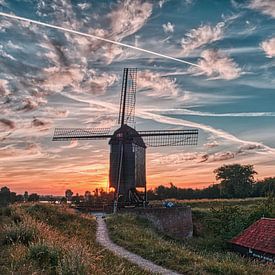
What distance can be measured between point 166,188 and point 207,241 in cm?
5692

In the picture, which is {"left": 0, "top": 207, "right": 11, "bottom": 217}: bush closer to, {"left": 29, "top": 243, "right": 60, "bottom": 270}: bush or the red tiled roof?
{"left": 29, "top": 243, "right": 60, "bottom": 270}: bush

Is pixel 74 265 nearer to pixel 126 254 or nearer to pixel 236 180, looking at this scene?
pixel 126 254

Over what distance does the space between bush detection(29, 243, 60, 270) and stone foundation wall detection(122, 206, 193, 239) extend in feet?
82.1

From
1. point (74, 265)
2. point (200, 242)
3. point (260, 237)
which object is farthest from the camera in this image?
point (200, 242)

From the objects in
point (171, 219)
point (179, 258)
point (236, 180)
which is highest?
point (236, 180)

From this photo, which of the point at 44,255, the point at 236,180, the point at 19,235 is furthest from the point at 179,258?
the point at 236,180

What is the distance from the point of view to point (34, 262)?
11.2 meters

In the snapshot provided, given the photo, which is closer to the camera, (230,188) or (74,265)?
(74,265)

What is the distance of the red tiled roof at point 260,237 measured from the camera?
27.1 metres

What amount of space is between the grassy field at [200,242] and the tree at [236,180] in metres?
33.1

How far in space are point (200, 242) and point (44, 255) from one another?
26.5m

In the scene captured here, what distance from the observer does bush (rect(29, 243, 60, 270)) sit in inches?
457

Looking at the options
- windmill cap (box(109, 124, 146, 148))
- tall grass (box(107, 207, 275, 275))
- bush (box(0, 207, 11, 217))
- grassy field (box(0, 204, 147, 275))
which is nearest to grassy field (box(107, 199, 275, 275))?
tall grass (box(107, 207, 275, 275))

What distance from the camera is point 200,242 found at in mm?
36500
